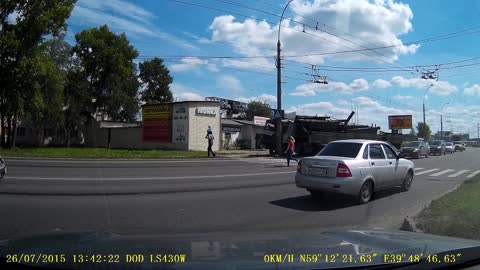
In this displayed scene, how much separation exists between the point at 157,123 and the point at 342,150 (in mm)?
32751

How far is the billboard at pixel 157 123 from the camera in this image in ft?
135

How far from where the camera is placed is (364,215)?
9453 mm

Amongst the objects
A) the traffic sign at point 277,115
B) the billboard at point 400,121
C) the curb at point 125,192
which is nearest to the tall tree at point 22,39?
the traffic sign at point 277,115

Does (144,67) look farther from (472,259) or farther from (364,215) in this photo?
(472,259)

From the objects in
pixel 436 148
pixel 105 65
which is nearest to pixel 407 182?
pixel 436 148

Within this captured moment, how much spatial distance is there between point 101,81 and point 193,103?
22.7 metres

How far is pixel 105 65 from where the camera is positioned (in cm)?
5650

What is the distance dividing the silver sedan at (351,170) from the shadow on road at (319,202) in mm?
270

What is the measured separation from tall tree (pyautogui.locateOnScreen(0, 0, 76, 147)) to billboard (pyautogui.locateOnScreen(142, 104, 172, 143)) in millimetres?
10445

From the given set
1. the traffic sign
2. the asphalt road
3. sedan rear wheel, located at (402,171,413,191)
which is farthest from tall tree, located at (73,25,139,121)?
sedan rear wheel, located at (402,171,413,191)

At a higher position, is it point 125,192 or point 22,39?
point 22,39

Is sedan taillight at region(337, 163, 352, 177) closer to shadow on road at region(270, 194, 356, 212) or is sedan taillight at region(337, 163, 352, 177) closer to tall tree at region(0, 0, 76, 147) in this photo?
shadow on road at region(270, 194, 356, 212)

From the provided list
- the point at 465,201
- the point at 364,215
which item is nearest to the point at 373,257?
the point at 364,215

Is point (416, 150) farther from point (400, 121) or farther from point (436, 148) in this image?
point (400, 121)
